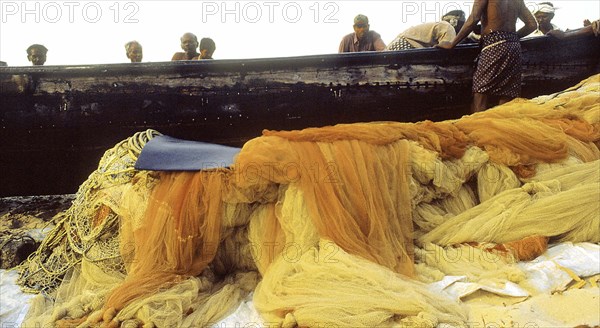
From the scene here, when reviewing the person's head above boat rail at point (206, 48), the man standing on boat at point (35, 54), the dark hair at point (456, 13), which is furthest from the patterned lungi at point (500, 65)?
the man standing on boat at point (35, 54)

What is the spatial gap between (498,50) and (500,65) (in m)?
0.17

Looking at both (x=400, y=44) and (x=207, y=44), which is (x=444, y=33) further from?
(x=207, y=44)

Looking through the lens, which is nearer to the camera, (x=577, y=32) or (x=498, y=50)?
(x=498, y=50)

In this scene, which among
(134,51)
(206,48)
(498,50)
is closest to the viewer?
(498,50)

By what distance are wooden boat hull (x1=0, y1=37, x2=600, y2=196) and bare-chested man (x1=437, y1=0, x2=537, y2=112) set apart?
0.52 meters

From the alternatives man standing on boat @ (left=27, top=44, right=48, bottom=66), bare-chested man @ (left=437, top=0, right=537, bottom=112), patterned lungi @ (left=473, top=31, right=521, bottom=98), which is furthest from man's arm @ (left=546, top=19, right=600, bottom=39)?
man standing on boat @ (left=27, top=44, right=48, bottom=66)

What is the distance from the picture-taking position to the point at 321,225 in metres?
2.95

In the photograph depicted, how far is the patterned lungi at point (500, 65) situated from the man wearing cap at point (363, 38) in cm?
293

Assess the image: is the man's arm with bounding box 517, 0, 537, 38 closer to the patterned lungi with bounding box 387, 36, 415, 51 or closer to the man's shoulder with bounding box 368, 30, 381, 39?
the patterned lungi with bounding box 387, 36, 415, 51

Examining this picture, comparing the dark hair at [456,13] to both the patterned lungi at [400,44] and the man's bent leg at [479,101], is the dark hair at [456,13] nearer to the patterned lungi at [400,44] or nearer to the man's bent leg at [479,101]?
the patterned lungi at [400,44]

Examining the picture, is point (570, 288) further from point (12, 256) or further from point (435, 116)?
point (12, 256)

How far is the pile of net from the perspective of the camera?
2699 mm

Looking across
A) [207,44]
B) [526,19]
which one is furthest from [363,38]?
[526,19]

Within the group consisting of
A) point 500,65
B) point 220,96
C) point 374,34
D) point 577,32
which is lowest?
point 220,96
